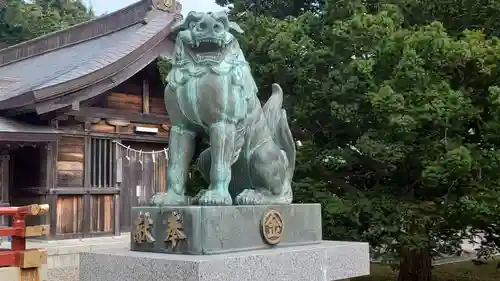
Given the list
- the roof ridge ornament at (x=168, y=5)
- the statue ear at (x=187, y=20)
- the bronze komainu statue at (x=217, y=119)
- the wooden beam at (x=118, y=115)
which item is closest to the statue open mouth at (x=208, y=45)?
the bronze komainu statue at (x=217, y=119)

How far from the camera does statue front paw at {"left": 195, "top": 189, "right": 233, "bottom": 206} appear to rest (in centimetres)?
363

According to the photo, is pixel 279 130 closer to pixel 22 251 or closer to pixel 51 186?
pixel 22 251

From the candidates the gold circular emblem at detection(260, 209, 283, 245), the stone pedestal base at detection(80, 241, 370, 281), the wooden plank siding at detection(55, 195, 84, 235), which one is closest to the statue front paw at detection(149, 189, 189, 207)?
the stone pedestal base at detection(80, 241, 370, 281)

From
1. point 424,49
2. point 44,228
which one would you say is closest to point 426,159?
point 424,49

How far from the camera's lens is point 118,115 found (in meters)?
11.6

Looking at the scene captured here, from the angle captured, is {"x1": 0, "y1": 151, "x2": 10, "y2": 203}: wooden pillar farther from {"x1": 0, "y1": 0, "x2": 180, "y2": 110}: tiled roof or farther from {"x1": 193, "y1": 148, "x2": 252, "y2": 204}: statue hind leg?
{"x1": 193, "y1": 148, "x2": 252, "y2": 204}: statue hind leg

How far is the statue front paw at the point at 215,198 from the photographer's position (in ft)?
11.9

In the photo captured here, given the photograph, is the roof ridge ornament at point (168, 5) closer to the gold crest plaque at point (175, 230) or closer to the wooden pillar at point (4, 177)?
the wooden pillar at point (4, 177)

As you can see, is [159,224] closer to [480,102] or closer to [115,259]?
[115,259]

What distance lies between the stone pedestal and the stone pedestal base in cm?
8

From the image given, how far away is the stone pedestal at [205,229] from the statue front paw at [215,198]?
2.8 inches

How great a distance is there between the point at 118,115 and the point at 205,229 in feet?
28.0

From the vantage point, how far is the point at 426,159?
6883 millimetres

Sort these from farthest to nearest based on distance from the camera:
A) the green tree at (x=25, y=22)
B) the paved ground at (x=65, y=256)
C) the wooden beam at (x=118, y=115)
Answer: the green tree at (x=25, y=22), the wooden beam at (x=118, y=115), the paved ground at (x=65, y=256)
